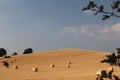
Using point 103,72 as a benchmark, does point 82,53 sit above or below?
above

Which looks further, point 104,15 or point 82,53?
point 82,53

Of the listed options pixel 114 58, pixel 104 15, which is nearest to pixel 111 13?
pixel 104 15

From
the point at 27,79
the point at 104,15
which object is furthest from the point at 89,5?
the point at 27,79

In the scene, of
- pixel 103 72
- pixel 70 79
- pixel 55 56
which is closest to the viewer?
pixel 103 72

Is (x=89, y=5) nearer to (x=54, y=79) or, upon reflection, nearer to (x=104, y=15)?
(x=104, y=15)

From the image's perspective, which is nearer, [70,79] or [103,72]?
[103,72]

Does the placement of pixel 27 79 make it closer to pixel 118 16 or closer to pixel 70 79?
pixel 70 79

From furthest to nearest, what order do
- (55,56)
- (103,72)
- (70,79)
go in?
(55,56) < (70,79) < (103,72)

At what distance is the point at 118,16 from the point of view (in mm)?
4035

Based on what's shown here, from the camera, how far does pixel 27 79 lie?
24.3 metres

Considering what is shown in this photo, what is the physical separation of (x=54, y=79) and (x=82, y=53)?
38581 millimetres

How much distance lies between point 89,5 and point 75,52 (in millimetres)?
59361

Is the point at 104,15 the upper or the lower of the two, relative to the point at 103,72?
upper

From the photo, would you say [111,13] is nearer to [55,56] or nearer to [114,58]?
[114,58]
